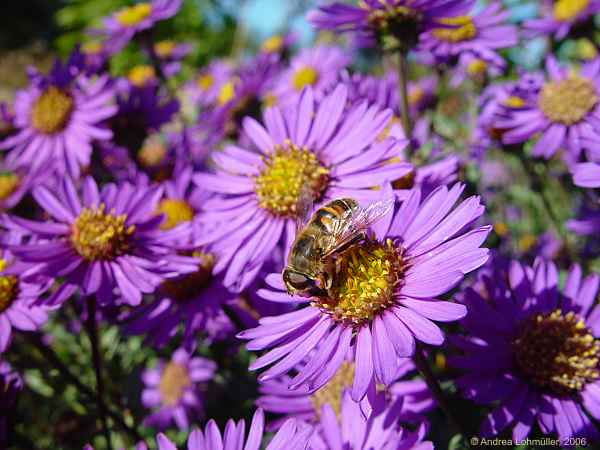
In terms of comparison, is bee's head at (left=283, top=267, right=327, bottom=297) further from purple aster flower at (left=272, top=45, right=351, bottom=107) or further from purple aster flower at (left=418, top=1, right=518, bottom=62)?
purple aster flower at (left=272, top=45, right=351, bottom=107)

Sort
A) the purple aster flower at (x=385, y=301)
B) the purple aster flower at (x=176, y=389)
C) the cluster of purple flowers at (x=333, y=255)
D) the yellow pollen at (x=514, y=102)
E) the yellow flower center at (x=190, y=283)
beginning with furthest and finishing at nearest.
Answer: the purple aster flower at (x=176, y=389)
the yellow pollen at (x=514, y=102)
the yellow flower center at (x=190, y=283)
the cluster of purple flowers at (x=333, y=255)
the purple aster flower at (x=385, y=301)

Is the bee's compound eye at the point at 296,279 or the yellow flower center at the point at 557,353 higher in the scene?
the bee's compound eye at the point at 296,279

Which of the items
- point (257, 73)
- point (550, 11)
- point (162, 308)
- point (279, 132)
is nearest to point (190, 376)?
point (162, 308)

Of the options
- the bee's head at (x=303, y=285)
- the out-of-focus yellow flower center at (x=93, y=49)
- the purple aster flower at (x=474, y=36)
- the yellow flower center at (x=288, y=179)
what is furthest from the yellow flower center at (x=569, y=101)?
the out-of-focus yellow flower center at (x=93, y=49)

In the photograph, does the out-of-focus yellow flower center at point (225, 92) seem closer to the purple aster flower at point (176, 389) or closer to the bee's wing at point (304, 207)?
the purple aster flower at point (176, 389)

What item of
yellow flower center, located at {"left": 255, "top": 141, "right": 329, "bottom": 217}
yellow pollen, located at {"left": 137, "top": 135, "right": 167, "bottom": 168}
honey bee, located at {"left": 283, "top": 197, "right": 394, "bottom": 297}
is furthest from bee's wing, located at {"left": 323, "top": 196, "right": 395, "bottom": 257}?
yellow pollen, located at {"left": 137, "top": 135, "right": 167, "bottom": 168}

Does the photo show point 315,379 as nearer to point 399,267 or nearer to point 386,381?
A: point 386,381
